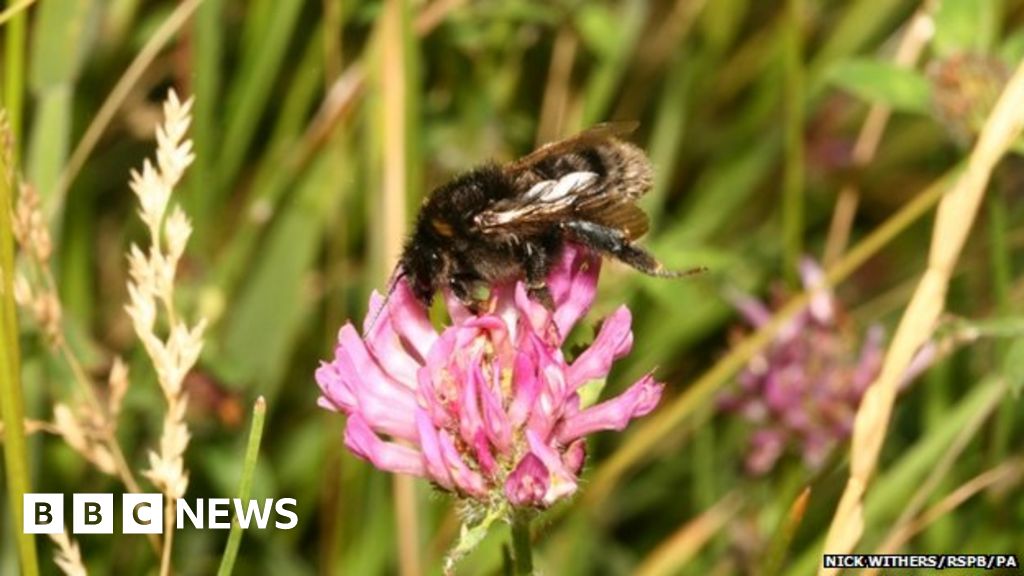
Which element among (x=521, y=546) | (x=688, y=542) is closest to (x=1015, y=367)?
(x=521, y=546)

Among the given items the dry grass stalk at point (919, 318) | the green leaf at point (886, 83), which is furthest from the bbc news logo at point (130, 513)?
the green leaf at point (886, 83)

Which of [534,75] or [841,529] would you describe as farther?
[534,75]

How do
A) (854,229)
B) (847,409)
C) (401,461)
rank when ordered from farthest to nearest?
(854,229)
(847,409)
(401,461)

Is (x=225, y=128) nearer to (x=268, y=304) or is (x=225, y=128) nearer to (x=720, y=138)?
(x=268, y=304)

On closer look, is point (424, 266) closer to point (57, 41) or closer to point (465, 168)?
point (57, 41)

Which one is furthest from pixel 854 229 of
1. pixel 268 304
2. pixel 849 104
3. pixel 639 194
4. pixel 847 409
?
pixel 639 194

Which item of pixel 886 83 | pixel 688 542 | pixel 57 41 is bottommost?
pixel 688 542

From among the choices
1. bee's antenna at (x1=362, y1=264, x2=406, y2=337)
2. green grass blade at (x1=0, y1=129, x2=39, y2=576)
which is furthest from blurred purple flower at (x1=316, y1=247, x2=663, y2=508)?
green grass blade at (x1=0, y1=129, x2=39, y2=576)
